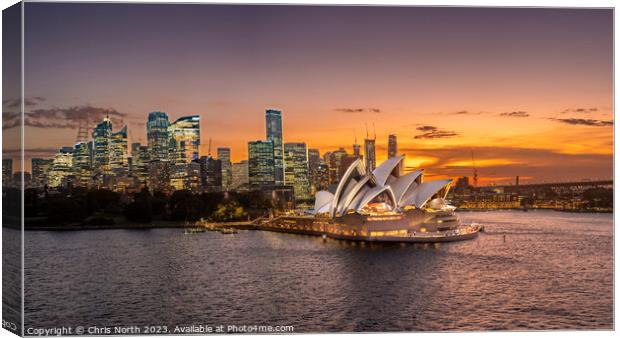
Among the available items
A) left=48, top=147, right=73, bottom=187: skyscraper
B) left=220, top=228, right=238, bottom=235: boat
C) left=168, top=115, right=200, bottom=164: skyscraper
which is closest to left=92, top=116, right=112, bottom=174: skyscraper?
left=48, top=147, right=73, bottom=187: skyscraper

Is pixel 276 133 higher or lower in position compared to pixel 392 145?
higher

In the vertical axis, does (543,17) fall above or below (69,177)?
above

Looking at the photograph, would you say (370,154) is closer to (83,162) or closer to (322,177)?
(322,177)

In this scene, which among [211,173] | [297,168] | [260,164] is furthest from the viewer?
[211,173]

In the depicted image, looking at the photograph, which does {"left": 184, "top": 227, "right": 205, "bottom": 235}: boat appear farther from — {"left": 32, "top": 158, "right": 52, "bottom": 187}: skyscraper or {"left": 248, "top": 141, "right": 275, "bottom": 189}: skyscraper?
{"left": 32, "top": 158, "right": 52, "bottom": 187}: skyscraper

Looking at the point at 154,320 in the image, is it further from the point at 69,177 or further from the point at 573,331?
the point at 69,177

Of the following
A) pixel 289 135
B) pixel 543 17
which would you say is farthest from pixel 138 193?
pixel 543 17

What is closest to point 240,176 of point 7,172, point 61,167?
point 61,167
